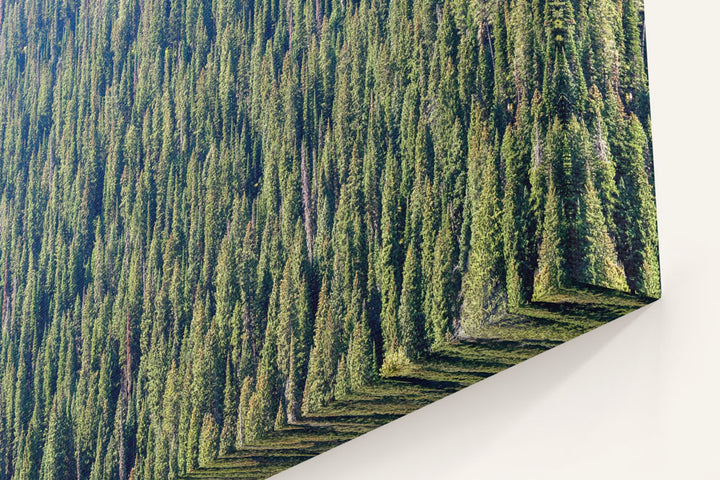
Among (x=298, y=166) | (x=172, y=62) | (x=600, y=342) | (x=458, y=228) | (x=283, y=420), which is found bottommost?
(x=283, y=420)

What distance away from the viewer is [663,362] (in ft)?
3.54

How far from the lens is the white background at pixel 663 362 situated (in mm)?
1052

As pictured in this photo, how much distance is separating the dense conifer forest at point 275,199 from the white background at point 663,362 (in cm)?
4

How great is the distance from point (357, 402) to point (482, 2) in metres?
0.60

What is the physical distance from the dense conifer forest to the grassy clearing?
2cm

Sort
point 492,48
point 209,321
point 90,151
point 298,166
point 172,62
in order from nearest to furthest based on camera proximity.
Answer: point 492,48
point 298,166
point 209,321
point 172,62
point 90,151

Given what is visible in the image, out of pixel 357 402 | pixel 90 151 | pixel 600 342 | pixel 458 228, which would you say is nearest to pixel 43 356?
A: pixel 90 151

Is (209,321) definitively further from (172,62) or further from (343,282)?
(172,62)

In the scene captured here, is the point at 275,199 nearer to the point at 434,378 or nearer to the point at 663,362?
the point at 434,378

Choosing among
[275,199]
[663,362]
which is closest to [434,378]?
[663,362]

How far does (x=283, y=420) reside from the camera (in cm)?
141

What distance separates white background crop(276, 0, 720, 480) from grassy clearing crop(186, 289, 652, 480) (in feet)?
0.10

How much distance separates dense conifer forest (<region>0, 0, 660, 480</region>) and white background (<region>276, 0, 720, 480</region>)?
39mm

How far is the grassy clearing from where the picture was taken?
1094 mm
